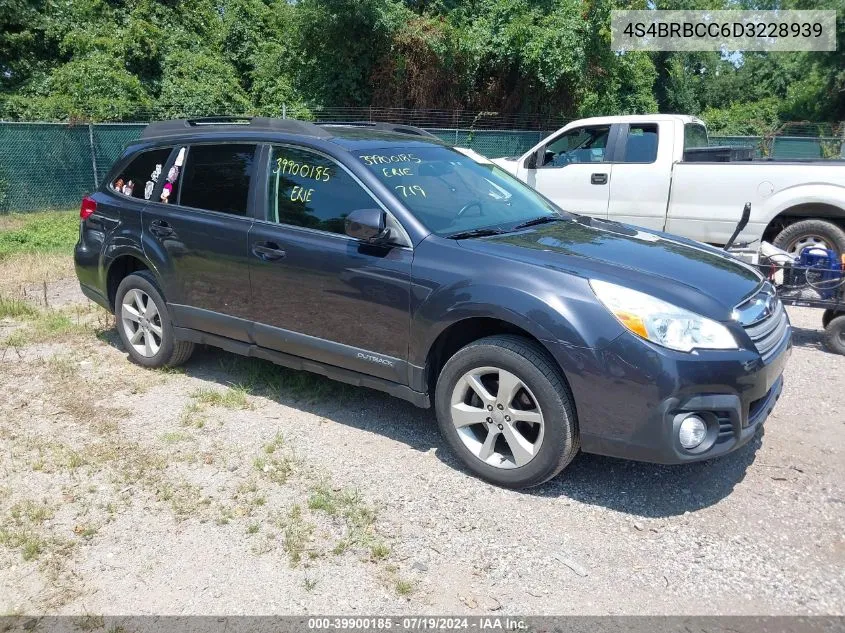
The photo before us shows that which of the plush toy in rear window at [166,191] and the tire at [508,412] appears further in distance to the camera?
the plush toy in rear window at [166,191]

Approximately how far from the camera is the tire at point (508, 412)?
3.72 metres

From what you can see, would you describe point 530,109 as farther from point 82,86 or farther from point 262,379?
point 262,379

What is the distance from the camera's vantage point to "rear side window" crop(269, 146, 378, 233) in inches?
178

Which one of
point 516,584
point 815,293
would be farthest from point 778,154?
point 516,584

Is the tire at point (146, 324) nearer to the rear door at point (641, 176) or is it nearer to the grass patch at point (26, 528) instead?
the grass patch at point (26, 528)

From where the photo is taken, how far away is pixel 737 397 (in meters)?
3.59

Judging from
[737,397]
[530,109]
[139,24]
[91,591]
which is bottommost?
[91,591]

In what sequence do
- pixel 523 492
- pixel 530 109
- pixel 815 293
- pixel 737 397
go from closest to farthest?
pixel 737 397 → pixel 523 492 → pixel 815 293 → pixel 530 109

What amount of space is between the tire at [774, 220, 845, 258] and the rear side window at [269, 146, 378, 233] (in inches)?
199

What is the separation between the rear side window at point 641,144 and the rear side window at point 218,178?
5.71 m

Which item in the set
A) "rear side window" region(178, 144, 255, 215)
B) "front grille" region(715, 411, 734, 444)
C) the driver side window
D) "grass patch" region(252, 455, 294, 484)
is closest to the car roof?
"rear side window" region(178, 144, 255, 215)

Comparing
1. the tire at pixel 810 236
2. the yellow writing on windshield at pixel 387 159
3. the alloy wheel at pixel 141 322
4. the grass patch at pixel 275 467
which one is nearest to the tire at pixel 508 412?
the grass patch at pixel 275 467

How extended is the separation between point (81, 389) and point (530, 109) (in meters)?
19.0

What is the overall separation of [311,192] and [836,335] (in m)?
A: 4.47
